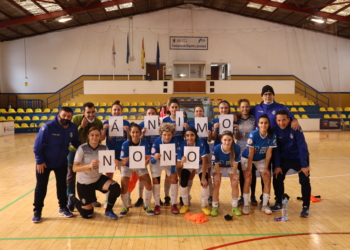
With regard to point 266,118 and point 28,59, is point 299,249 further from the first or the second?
point 28,59

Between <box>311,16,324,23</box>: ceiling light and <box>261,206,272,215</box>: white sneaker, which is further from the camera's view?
<box>311,16,324,23</box>: ceiling light

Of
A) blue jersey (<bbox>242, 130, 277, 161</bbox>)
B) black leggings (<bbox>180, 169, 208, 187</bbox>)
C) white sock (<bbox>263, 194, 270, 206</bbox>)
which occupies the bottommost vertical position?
white sock (<bbox>263, 194, 270, 206</bbox>)

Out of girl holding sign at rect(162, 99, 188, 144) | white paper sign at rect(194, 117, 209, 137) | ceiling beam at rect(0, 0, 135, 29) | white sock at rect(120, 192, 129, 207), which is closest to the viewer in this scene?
white sock at rect(120, 192, 129, 207)

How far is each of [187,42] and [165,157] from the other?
62.0 feet

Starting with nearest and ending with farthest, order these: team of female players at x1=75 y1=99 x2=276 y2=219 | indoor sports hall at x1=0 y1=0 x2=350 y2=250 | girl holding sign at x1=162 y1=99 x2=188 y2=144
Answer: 1. team of female players at x1=75 y1=99 x2=276 y2=219
2. girl holding sign at x1=162 y1=99 x2=188 y2=144
3. indoor sports hall at x1=0 y1=0 x2=350 y2=250

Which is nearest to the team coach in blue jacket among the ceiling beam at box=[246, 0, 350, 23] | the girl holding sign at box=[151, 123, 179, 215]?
the girl holding sign at box=[151, 123, 179, 215]

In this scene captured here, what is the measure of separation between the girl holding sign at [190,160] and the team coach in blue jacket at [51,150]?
5.46ft

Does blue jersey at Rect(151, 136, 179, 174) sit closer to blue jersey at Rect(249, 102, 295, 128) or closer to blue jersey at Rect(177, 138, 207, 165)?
blue jersey at Rect(177, 138, 207, 165)

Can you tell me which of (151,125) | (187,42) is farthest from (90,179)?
(187,42)

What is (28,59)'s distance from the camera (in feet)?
72.0

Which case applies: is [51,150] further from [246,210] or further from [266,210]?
[266,210]

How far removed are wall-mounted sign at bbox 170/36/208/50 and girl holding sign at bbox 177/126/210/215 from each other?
18.4m

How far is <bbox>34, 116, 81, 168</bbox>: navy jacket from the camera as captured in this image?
14.2ft

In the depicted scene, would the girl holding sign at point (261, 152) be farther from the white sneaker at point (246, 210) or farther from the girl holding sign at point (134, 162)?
the girl holding sign at point (134, 162)
